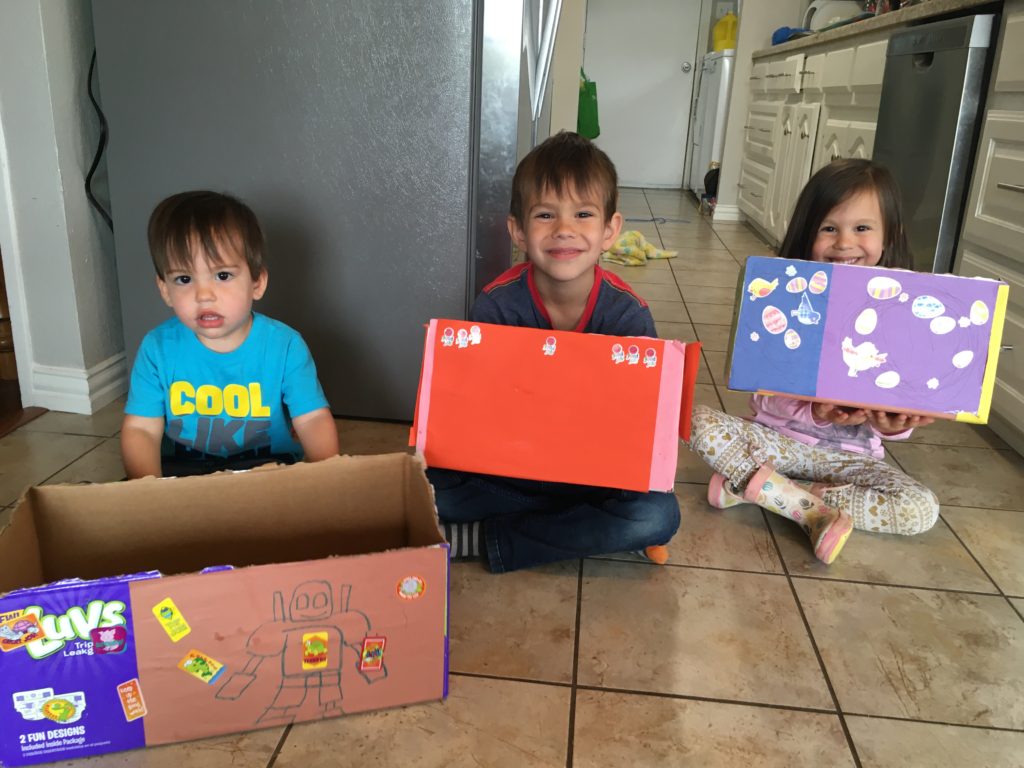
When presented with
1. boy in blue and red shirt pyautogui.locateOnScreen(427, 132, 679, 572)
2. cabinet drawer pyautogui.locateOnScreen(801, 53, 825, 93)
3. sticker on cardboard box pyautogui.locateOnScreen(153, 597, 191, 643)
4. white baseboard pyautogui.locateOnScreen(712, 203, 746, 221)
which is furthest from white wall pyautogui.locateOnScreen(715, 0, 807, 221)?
sticker on cardboard box pyautogui.locateOnScreen(153, 597, 191, 643)

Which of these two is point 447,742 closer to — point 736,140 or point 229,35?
point 229,35

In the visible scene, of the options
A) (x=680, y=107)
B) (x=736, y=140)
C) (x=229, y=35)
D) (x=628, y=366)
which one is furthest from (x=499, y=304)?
(x=680, y=107)

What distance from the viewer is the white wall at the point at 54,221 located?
1491 mm

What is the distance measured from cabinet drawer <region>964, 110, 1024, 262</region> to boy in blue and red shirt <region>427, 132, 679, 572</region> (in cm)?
89

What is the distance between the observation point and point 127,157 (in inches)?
59.2

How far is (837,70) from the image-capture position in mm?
3014

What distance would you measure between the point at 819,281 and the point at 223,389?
34.5 inches

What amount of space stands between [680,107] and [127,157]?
17.5ft

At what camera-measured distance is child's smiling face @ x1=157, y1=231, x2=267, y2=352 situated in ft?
3.77

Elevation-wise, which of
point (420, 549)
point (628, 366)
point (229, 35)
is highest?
point (229, 35)

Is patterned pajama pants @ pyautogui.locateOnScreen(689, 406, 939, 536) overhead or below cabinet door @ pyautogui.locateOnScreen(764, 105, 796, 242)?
below

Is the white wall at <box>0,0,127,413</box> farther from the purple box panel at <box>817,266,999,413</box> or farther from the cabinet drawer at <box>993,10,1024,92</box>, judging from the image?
the cabinet drawer at <box>993,10,1024,92</box>

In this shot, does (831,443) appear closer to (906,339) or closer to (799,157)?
(906,339)

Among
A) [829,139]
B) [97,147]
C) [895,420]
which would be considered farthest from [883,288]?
[829,139]
